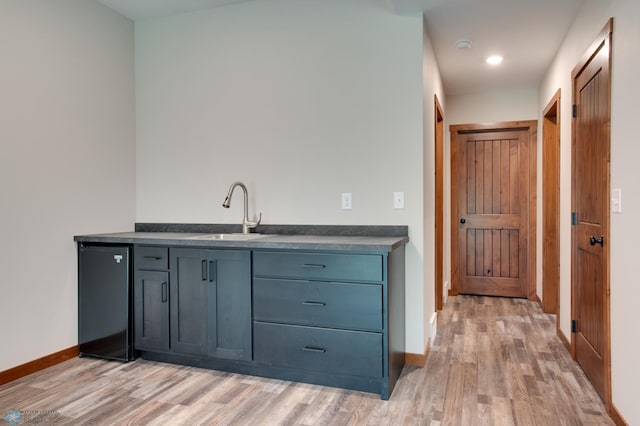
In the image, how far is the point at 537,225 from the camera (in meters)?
4.79

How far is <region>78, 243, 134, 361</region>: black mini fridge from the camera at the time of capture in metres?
2.82

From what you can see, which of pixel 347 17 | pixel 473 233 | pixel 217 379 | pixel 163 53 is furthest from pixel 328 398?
pixel 473 233

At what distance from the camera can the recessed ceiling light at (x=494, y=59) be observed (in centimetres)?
377

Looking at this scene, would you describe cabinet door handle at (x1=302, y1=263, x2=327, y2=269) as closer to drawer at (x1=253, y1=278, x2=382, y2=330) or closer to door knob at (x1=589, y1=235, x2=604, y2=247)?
drawer at (x1=253, y1=278, x2=382, y2=330)

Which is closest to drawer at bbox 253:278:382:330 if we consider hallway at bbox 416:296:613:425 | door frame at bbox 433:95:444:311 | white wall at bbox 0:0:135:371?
hallway at bbox 416:296:613:425

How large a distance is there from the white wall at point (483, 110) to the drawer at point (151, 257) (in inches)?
130

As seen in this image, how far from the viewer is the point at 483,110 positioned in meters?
4.93

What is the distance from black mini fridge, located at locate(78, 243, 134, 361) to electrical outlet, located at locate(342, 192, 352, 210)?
146 centimetres

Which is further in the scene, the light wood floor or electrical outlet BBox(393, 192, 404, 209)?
electrical outlet BBox(393, 192, 404, 209)

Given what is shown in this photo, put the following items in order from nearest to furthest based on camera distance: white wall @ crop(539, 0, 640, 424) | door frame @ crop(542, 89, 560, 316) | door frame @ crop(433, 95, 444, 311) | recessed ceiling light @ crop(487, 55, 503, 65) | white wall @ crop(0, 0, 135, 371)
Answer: white wall @ crop(539, 0, 640, 424) < white wall @ crop(0, 0, 135, 371) < recessed ceiling light @ crop(487, 55, 503, 65) < door frame @ crop(433, 95, 444, 311) < door frame @ crop(542, 89, 560, 316)

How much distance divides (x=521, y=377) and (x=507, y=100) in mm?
3319

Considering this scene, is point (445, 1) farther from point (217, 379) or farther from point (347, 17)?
point (217, 379)

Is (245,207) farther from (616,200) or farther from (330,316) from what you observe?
(616,200)

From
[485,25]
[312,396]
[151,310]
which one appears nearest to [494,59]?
[485,25]
